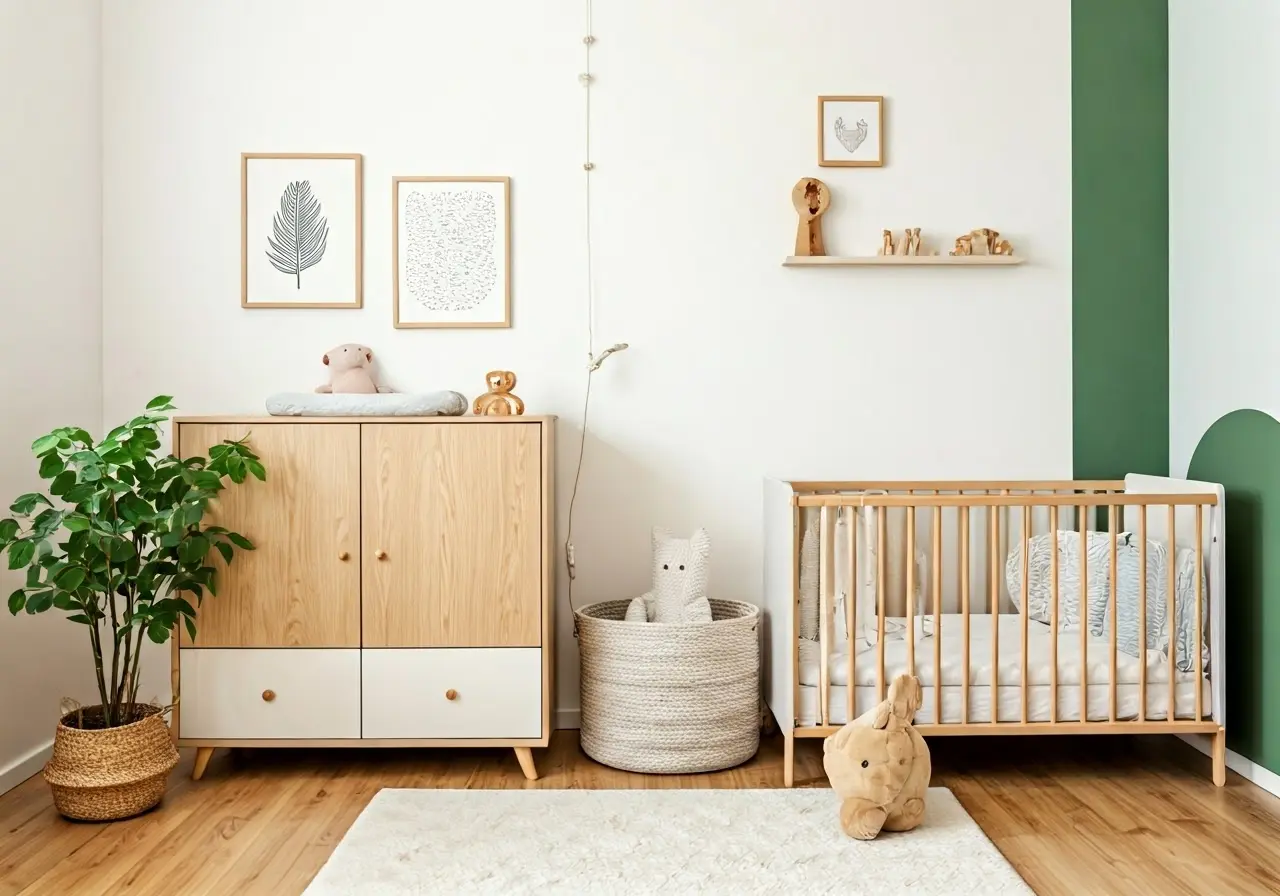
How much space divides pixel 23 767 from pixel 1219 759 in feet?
10.0

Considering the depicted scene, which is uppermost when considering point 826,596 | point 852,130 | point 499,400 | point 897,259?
point 852,130

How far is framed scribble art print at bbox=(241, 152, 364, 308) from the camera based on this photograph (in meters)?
3.06

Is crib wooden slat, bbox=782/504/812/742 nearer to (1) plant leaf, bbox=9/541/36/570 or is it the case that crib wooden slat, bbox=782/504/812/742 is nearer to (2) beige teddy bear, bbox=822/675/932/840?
(2) beige teddy bear, bbox=822/675/932/840

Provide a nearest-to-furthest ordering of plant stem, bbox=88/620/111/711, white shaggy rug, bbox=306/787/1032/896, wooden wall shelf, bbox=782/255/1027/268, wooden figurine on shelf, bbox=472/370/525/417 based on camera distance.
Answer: white shaggy rug, bbox=306/787/1032/896
plant stem, bbox=88/620/111/711
wooden figurine on shelf, bbox=472/370/525/417
wooden wall shelf, bbox=782/255/1027/268

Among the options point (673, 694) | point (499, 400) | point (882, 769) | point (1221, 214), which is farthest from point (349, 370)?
point (1221, 214)

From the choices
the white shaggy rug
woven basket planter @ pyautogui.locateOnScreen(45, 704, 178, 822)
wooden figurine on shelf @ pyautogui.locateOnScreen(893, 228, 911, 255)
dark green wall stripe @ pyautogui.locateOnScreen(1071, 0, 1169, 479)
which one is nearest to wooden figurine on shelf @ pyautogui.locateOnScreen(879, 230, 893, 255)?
wooden figurine on shelf @ pyautogui.locateOnScreen(893, 228, 911, 255)

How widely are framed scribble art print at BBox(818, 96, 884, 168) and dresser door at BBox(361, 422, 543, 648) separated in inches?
51.1

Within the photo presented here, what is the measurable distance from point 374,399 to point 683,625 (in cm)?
99

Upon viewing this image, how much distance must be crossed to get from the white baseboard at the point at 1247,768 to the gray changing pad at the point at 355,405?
2.26 metres

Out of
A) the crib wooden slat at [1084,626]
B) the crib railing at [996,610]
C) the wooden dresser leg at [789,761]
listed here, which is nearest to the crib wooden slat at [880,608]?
the crib railing at [996,610]

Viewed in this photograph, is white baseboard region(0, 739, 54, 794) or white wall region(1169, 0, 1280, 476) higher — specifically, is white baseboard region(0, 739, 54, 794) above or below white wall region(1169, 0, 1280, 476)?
below

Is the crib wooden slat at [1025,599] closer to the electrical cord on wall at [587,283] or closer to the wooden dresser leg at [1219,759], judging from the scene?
the wooden dresser leg at [1219,759]

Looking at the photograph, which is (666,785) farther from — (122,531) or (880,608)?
(122,531)

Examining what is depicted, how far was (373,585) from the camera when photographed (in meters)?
2.62
